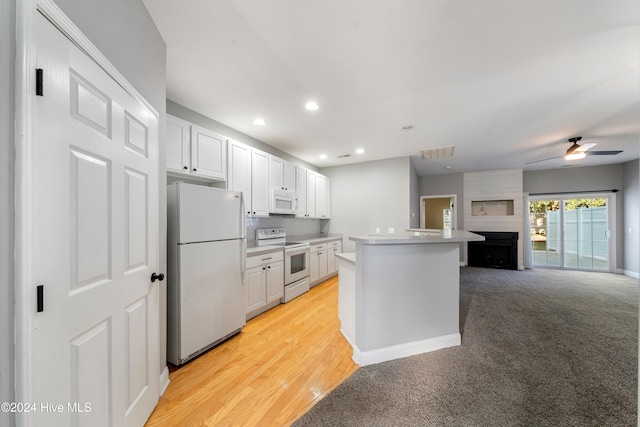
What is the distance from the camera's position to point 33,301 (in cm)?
75

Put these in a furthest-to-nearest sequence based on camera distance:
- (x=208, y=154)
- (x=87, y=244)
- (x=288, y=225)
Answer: (x=288, y=225), (x=208, y=154), (x=87, y=244)

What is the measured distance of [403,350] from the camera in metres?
2.16

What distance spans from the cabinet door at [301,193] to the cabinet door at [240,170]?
1.23m

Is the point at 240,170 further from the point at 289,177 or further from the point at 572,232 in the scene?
the point at 572,232

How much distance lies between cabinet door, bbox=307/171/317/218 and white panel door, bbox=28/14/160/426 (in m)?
3.44

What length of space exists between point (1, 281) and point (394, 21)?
2.27m

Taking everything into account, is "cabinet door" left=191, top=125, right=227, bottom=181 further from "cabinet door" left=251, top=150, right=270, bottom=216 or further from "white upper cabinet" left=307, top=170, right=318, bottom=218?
"white upper cabinet" left=307, top=170, right=318, bottom=218

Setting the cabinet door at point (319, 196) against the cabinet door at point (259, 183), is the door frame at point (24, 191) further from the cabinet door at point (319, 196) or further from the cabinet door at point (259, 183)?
the cabinet door at point (319, 196)

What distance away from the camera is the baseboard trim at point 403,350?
205 centimetres

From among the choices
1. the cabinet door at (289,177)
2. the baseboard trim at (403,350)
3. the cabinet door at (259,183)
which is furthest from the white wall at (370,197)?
the baseboard trim at (403,350)

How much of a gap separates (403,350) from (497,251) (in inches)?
220

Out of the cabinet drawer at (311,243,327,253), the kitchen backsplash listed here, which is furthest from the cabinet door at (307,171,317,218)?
the cabinet drawer at (311,243,327,253)

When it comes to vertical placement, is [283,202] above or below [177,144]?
below

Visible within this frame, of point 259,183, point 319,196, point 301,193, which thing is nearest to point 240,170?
point 259,183
